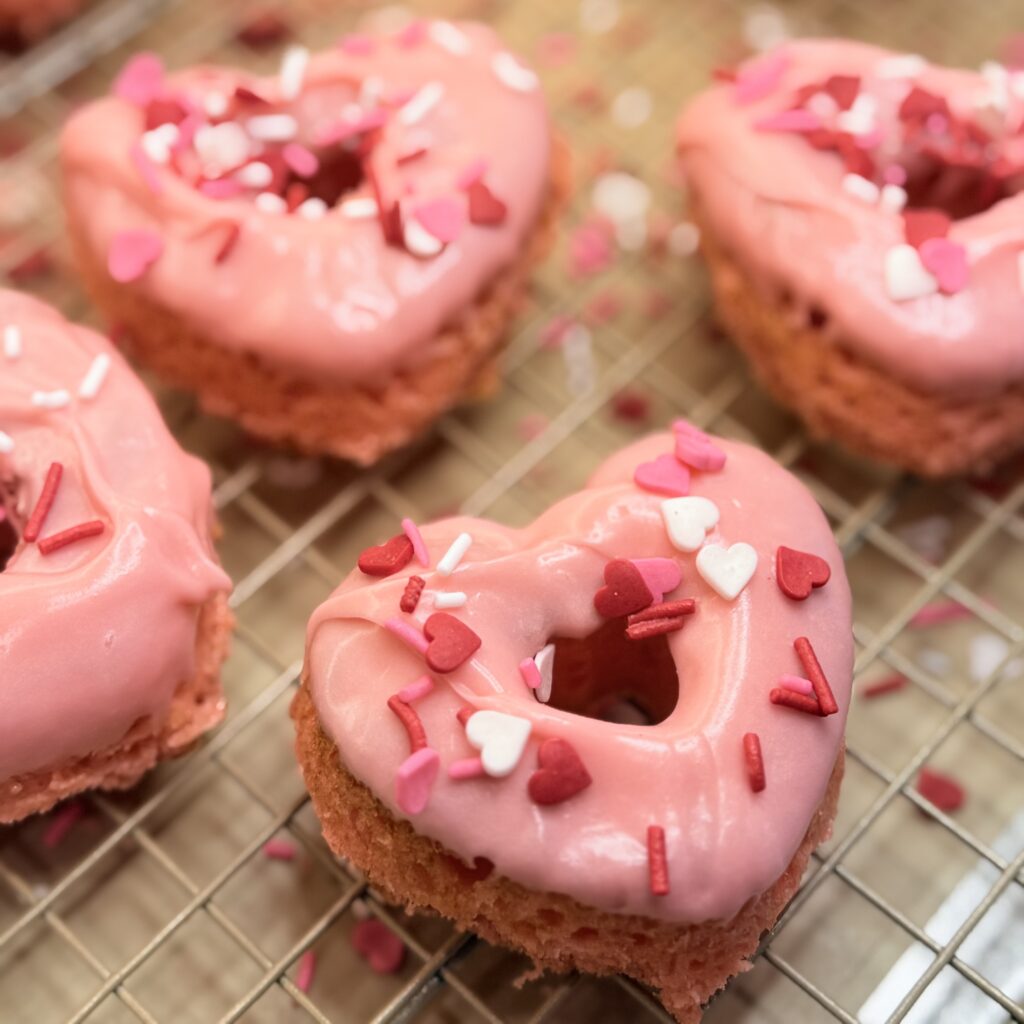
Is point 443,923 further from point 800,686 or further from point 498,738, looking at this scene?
point 800,686

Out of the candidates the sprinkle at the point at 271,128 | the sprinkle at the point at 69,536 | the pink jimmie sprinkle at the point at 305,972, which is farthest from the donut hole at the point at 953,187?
the pink jimmie sprinkle at the point at 305,972

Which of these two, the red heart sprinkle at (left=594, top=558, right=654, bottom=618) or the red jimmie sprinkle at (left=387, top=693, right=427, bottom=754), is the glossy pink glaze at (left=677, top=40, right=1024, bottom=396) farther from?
the red jimmie sprinkle at (left=387, top=693, right=427, bottom=754)

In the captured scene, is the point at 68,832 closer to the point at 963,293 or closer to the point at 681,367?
the point at 681,367

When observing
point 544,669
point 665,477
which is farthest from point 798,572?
point 544,669

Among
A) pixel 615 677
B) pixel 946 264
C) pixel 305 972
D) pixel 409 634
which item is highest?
pixel 946 264

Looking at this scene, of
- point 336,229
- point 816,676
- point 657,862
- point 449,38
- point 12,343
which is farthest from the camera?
point 449,38

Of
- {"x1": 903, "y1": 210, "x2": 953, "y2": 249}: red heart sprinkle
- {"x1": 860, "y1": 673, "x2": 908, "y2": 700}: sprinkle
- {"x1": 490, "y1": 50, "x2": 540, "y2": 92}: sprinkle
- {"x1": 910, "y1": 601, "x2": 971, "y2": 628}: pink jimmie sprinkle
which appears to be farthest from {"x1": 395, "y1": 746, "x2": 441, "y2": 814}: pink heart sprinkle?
{"x1": 490, "y1": 50, "x2": 540, "y2": 92}: sprinkle

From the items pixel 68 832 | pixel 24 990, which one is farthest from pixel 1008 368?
pixel 24 990
